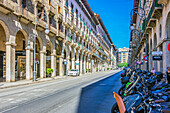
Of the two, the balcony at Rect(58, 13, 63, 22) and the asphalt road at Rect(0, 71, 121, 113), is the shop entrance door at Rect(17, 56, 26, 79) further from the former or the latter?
the asphalt road at Rect(0, 71, 121, 113)

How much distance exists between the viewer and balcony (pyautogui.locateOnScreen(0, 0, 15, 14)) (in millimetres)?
18228

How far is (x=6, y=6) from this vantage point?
61.1ft

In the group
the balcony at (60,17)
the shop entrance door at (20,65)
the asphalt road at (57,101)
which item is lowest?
the asphalt road at (57,101)

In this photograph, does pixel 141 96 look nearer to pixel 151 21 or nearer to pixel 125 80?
pixel 125 80

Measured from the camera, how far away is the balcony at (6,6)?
1823 centimetres

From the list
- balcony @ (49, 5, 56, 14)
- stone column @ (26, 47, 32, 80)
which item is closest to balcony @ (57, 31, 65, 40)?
balcony @ (49, 5, 56, 14)

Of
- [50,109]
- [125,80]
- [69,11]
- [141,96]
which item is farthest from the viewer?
[69,11]

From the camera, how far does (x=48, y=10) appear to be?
2981 cm

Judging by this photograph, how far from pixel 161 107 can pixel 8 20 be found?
Answer: 20.1 m

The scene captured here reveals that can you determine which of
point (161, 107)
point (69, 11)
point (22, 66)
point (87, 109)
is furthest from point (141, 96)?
point (69, 11)

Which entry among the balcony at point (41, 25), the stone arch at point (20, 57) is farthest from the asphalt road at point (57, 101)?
the stone arch at point (20, 57)

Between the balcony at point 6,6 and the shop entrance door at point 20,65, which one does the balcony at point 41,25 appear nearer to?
the shop entrance door at point 20,65

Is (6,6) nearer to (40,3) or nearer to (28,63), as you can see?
(28,63)

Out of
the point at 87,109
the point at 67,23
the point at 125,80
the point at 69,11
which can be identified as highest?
the point at 69,11
